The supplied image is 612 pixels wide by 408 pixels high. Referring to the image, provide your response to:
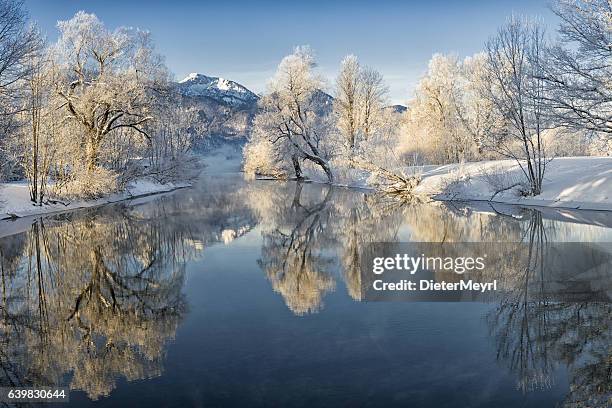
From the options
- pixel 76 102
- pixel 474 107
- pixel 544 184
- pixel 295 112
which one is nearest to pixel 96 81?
pixel 76 102

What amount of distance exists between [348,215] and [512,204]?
9051 millimetres

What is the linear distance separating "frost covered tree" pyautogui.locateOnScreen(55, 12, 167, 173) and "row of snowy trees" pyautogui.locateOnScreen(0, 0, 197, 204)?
0.06 meters

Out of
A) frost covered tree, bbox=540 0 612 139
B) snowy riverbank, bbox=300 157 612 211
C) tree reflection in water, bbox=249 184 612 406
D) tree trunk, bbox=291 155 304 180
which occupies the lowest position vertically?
tree reflection in water, bbox=249 184 612 406

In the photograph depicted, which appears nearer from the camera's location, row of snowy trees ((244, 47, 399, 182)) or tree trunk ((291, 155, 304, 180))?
row of snowy trees ((244, 47, 399, 182))

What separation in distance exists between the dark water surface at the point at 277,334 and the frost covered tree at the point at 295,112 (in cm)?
3204

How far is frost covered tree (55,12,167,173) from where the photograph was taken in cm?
2781

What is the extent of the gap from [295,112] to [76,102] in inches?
801

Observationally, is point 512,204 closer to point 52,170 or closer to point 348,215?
point 348,215

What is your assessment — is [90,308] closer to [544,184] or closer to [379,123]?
[544,184]

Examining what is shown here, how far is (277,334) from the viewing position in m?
6.35

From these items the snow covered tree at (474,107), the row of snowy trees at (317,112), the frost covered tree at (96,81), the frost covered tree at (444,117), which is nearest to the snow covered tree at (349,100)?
the row of snowy trees at (317,112)

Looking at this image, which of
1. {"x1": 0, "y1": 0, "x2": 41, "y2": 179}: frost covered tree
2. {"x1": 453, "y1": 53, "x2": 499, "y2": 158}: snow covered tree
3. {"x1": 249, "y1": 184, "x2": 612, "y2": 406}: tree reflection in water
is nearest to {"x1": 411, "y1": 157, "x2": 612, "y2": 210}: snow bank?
{"x1": 249, "y1": 184, "x2": 612, "y2": 406}: tree reflection in water

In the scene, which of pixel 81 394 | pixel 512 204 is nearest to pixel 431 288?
pixel 81 394

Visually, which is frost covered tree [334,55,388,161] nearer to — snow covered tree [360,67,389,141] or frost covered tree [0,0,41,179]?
snow covered tree [360,67,389,141]
